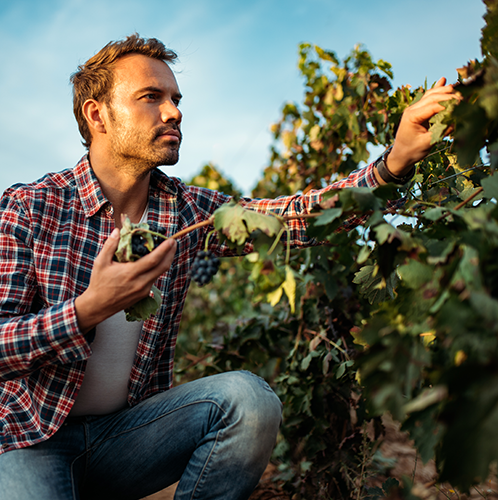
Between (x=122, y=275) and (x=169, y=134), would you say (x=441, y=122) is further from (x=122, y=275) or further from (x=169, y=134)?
(x=169, y=134)

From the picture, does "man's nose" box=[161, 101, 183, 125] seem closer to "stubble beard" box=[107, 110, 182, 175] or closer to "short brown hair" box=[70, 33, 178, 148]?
"stubble beard" box=[107, 110, 182, 175]

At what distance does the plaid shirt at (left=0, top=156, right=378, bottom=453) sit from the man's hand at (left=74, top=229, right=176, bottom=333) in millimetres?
152

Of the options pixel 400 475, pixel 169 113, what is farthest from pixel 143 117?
pixel 400 475

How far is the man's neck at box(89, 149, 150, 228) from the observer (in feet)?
6.66

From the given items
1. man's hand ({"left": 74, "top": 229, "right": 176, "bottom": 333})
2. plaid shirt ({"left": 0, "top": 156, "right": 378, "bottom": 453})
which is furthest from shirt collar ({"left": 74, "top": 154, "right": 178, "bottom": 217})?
man's hand ({"left": 74, "top": 229, "right": 176, "bottom": 333})

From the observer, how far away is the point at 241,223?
1079mm

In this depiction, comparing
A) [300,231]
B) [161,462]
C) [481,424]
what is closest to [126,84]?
[300,231]

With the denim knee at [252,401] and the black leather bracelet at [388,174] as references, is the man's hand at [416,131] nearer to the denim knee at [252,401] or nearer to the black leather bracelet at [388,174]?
the black leather bracelet at [388,174]

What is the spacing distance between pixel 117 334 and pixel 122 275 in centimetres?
66

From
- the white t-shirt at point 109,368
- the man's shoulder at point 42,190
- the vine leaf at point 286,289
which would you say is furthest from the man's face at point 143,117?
the vine leaf at point 286,289

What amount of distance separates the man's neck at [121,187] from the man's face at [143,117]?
0.15 ft

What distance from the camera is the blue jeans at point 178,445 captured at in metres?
1.64

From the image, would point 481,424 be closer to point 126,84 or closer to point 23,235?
point 23,235

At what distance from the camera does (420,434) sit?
0.82m
